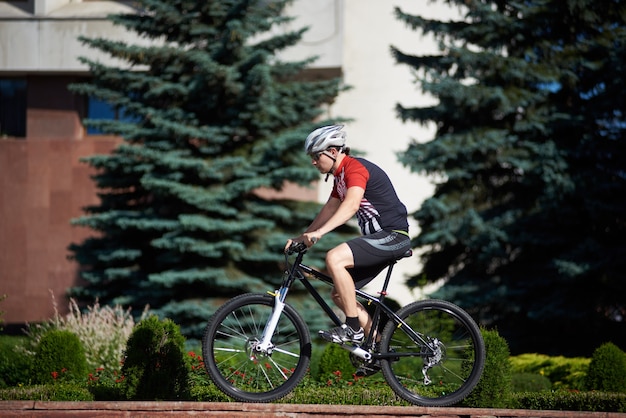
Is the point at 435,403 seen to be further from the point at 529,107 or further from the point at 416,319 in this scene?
the point at 529,107

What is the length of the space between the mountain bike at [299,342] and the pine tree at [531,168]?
8810mm

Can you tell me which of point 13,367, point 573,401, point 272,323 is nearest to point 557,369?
point 573,401

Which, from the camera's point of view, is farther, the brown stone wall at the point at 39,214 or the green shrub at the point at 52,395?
the brown stone wall at the point at 39,214

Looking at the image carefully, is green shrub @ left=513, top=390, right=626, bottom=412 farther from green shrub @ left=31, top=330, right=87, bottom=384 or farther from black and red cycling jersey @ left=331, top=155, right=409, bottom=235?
green shrub @ left=31, top=330, right=87, bottom=384

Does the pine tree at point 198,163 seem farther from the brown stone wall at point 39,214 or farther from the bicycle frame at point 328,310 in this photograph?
the bicycle frame at point 328,310

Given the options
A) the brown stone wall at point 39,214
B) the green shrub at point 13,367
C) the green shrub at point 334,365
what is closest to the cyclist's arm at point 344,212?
the green shrub at point 334,365

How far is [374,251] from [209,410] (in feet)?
6.08

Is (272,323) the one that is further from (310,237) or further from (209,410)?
(209,410)

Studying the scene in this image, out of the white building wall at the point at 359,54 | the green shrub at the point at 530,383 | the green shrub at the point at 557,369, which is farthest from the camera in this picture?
the white building wall at the point at 359,54

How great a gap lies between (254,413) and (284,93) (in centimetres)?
1275

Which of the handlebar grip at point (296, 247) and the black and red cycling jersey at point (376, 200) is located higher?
the black and red cycling jersey at point (376, 200)

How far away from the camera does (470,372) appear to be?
6621mm

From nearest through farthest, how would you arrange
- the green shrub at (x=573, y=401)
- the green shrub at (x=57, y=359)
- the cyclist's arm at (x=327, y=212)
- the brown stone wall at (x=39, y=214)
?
the cyclist's arm at (x=327, y=212) → the green shrub at (x=573, y=401) → the green shrub at (x=57, y=359) → the brown stone wall at (x=39, y=214)

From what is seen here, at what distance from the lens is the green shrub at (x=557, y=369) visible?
1159cm
